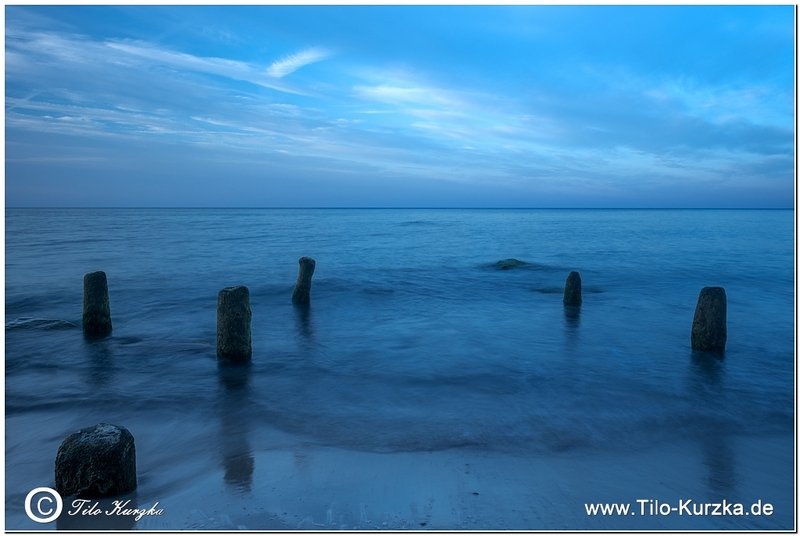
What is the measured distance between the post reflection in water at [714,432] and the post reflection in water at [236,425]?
16.6 ft

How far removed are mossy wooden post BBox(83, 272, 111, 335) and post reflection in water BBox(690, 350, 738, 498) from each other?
39.6 ft

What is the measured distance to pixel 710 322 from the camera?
10.8 m

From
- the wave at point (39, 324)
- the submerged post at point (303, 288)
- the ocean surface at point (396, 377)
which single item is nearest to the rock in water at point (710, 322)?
the ocean surface at point (396, 377)

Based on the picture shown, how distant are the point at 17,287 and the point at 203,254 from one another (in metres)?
13.1

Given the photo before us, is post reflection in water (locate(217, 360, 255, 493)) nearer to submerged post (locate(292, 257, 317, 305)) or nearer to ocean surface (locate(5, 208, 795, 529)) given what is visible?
ocean surface (locate(5, 208, 795, 529))

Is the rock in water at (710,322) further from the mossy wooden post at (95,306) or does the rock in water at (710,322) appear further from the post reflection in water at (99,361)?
the mossy wooden post at (95,306)

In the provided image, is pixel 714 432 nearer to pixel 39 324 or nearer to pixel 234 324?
pixel 234 324

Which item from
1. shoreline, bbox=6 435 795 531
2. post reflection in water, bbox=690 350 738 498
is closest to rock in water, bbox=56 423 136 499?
shoreline, bbox=6 435 795 531

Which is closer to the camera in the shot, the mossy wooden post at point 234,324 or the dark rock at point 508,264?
the mossy wooden post at point 234,324

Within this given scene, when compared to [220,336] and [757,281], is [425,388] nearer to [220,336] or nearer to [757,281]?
[220,336]

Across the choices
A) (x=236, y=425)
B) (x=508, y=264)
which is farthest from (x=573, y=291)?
(x=236, y=425)

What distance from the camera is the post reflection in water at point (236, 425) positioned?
5797 mm

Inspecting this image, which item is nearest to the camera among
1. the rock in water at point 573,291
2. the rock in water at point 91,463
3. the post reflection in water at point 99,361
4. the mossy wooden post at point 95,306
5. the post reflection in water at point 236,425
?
the rock in water at point 91,463

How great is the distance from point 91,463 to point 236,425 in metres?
2.97
